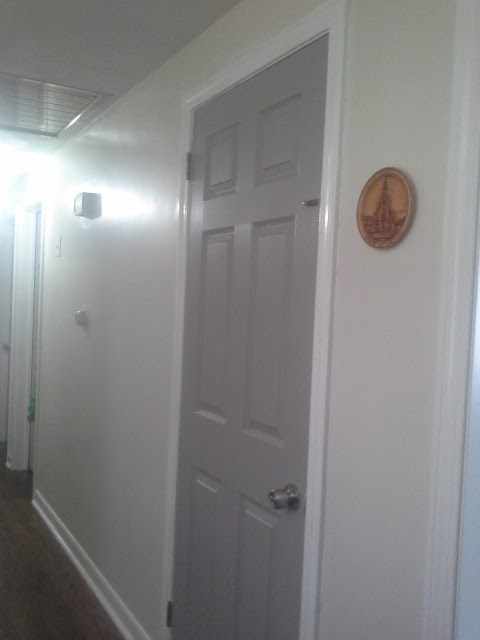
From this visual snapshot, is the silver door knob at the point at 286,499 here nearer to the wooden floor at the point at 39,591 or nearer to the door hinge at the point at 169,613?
the door hinge at the point at 169,613

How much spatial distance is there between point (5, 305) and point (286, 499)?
447 cm

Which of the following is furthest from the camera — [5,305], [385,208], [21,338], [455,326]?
[5,305]

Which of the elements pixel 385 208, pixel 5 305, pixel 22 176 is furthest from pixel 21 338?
pixel 385 208

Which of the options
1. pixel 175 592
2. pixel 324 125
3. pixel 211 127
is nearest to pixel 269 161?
pixel 324 125

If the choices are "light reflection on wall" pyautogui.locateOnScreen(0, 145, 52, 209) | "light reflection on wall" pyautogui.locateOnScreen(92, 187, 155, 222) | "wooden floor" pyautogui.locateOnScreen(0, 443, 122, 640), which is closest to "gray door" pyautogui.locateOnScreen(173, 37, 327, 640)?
"light reflection on wall" pyautogui.locateOnScreen(92, 187, 155, 222)

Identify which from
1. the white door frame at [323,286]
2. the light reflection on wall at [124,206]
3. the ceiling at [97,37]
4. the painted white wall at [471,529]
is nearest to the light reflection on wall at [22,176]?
the light reflection on wall at [124,206]

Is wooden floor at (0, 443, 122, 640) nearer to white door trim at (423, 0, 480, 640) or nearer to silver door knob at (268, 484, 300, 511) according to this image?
silver door knob at (268, 484, 300, 511)

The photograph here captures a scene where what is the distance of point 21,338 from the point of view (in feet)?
15.7

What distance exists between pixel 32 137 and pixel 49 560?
2296mm

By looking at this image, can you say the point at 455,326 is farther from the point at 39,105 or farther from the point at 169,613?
the point at 39,105

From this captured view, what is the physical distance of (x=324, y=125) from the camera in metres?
1.52

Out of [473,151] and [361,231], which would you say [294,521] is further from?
[473,151]

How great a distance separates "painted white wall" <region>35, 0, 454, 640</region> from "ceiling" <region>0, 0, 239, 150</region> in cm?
8

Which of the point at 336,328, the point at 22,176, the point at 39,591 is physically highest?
the point at 22,176
